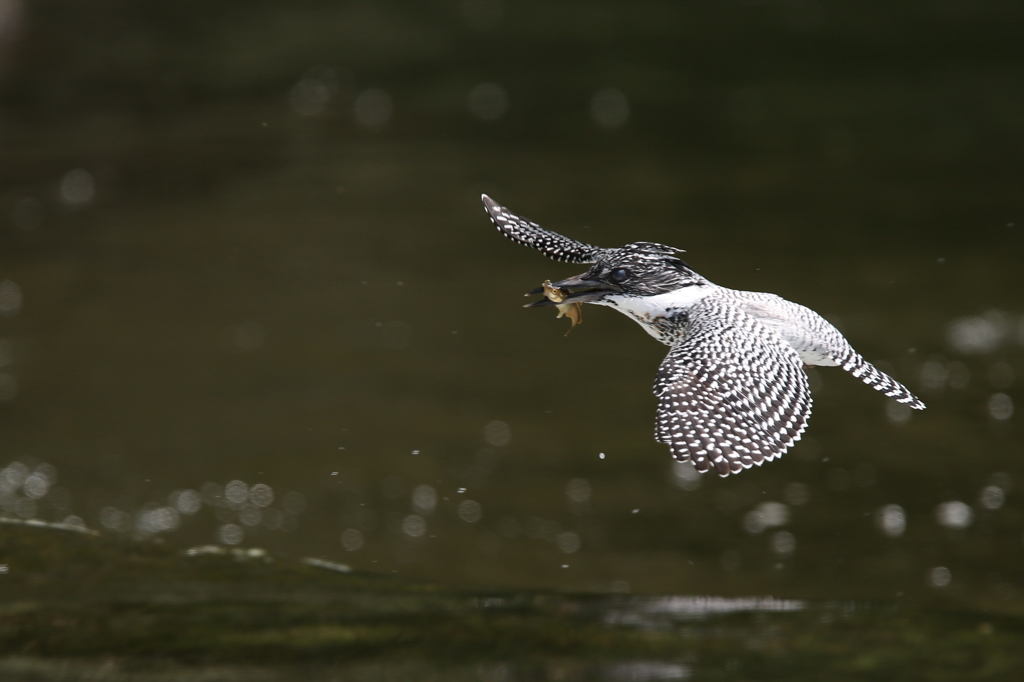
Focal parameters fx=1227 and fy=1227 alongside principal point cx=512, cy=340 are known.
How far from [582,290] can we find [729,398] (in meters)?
0.88

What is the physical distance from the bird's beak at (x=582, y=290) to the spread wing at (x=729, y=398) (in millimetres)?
409

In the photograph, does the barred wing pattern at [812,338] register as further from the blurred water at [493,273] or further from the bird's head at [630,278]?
the blurred water at [493,273]

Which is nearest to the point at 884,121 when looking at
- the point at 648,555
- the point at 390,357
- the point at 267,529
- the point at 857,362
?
the point at 390,357

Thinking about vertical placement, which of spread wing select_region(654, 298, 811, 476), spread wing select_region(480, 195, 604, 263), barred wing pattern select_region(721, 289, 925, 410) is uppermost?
spread wing select_region(480, 195, 604, 263)

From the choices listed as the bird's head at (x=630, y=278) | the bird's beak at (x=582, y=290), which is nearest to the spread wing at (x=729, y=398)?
the bird's head at (x=630, y=278)

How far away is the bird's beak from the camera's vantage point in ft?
15.5

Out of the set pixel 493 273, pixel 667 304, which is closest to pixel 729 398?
pixel 667 304

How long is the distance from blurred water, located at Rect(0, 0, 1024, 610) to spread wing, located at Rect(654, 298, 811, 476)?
138 inches

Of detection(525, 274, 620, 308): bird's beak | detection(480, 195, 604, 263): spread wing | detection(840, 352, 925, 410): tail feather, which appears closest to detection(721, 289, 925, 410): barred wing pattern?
detection(840, 352, 925, 410): tail feather

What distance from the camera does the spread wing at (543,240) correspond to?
16.7 feet

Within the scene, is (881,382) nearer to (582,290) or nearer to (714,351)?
(714,351)

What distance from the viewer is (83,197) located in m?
13.5

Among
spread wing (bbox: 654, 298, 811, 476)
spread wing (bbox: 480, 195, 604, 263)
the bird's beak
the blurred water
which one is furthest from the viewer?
the blurred water

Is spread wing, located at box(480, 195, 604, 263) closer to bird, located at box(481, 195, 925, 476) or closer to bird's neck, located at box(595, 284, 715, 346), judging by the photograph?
bird, located at box(481, 195, 925, 476)
